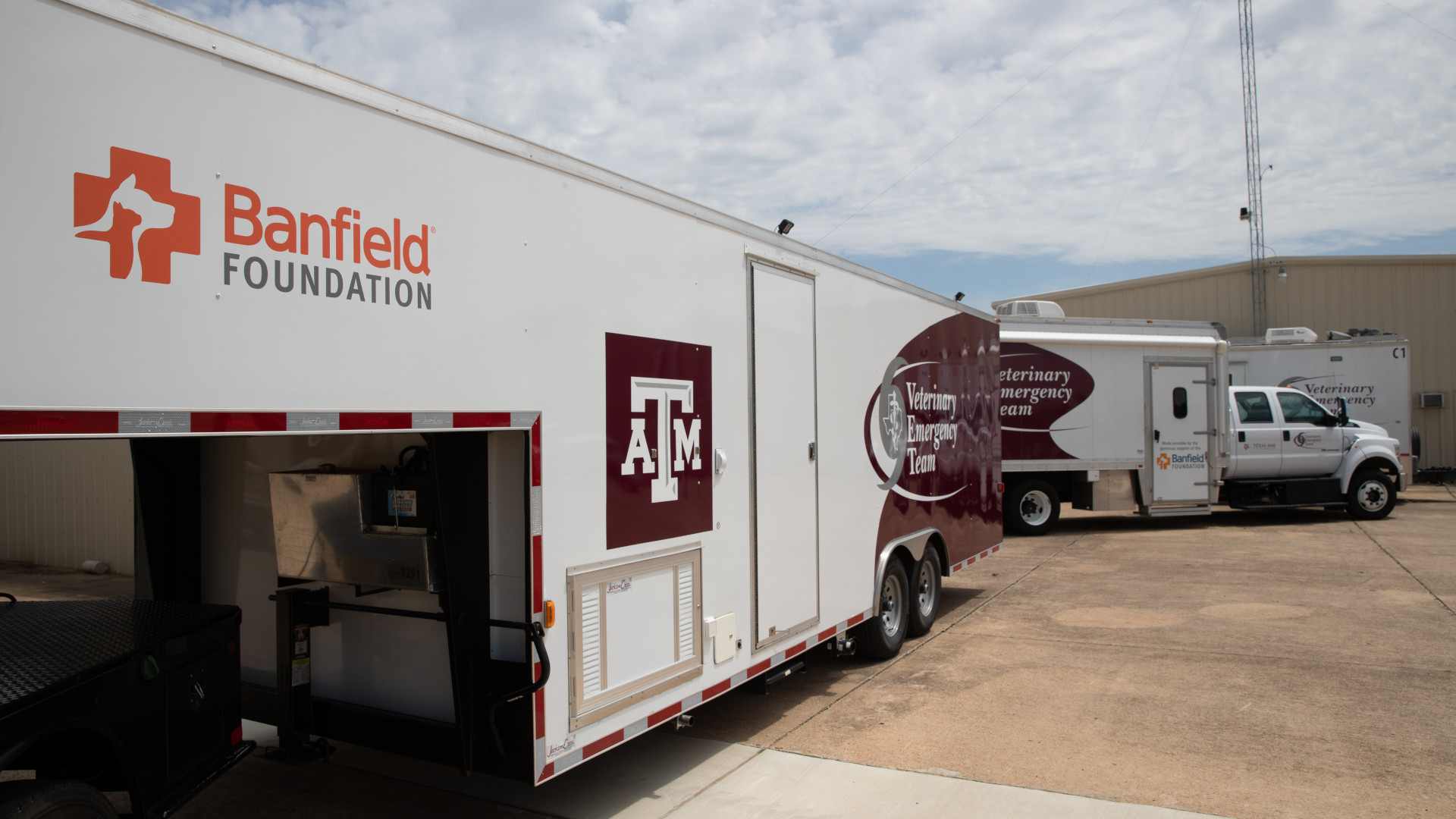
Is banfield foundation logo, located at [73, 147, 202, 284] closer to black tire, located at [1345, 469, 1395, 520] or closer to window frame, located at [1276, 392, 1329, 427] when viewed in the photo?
window frame, located at [1276, 392, 1329, 427]

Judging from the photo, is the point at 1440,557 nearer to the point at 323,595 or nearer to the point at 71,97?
the point at 323,595

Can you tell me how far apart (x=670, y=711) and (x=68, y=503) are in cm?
1180

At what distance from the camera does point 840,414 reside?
6566 mm

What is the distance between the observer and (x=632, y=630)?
14.7 feet

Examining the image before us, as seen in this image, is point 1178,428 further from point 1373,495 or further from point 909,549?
point 909,549

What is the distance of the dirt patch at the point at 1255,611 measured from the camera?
29.4 feet

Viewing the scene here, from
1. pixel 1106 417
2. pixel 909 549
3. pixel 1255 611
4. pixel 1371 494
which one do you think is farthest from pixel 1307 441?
pixel 909 549

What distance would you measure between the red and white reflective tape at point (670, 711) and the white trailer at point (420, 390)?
2cm

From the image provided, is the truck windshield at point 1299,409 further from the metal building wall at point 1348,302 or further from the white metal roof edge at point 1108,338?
the metal building wall at point 1348,302

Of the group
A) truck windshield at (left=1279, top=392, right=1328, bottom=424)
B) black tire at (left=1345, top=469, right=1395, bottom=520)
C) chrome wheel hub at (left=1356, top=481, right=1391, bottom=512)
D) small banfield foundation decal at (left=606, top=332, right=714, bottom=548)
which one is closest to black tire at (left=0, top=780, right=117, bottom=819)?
small banfield foundation decal at (left=606, top=332, right=714, bottom=548)

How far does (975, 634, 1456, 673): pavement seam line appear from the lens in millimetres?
7157

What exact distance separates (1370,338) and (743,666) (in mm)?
18383

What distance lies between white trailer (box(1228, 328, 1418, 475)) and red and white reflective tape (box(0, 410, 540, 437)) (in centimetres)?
1818

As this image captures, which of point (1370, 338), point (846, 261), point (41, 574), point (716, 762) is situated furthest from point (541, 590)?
point (1370, 338)
